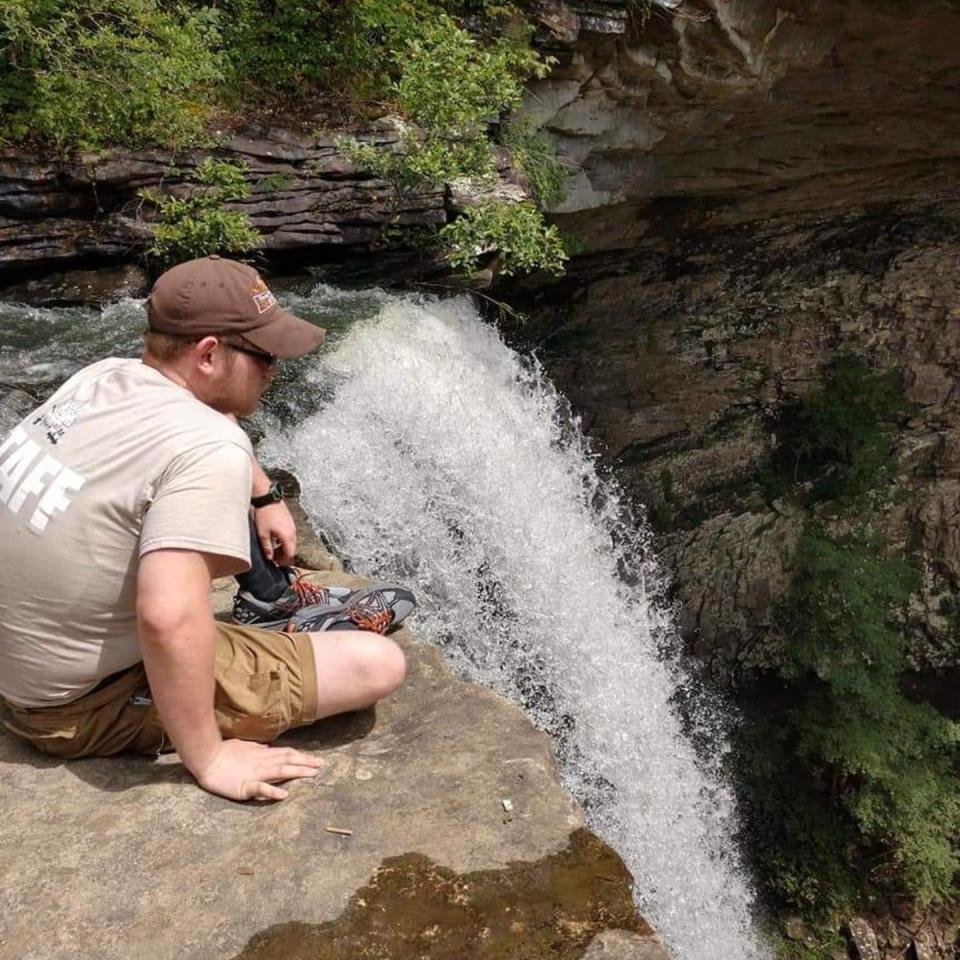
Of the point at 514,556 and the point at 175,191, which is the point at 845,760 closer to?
the point at 514,556

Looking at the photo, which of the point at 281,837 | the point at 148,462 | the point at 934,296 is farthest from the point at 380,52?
the point at 934,296

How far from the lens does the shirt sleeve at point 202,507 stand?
163 cm

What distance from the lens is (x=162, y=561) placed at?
1.62m

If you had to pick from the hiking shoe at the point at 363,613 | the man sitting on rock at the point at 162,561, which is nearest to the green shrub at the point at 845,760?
the hiking shoe at the point at 363,613

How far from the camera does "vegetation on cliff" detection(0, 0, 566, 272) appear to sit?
4996 mm

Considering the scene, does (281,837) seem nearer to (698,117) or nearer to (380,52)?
(380,52)

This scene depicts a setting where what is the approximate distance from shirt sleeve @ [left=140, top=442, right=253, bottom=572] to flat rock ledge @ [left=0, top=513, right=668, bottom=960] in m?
0.58

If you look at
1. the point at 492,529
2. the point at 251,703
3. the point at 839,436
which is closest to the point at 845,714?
the point at 839,436

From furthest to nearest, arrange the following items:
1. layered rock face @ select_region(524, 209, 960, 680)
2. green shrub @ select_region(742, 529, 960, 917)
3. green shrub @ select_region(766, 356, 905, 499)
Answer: green shrub @ select_region(766, 356, 905, 499), layered rock face @ select_region(524, 209, 960, 680), green shrub @ select_region(742, 529, 960, 917)

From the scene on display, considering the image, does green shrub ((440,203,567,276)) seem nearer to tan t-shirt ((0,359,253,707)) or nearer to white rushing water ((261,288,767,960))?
white rushing water ((261,288,767,960))

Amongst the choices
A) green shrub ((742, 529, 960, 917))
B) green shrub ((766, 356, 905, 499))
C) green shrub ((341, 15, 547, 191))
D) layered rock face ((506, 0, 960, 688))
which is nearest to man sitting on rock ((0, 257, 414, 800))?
green shrub ((341, 15, 547, 191))

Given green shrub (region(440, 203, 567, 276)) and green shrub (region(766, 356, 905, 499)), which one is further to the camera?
green shrub (region(766, 356, 905, 499))

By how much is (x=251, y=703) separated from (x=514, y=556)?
3.31 metres

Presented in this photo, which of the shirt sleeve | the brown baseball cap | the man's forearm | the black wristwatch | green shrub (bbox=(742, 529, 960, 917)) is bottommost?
green shrub (bbox=(742, 529, 960, 917))
